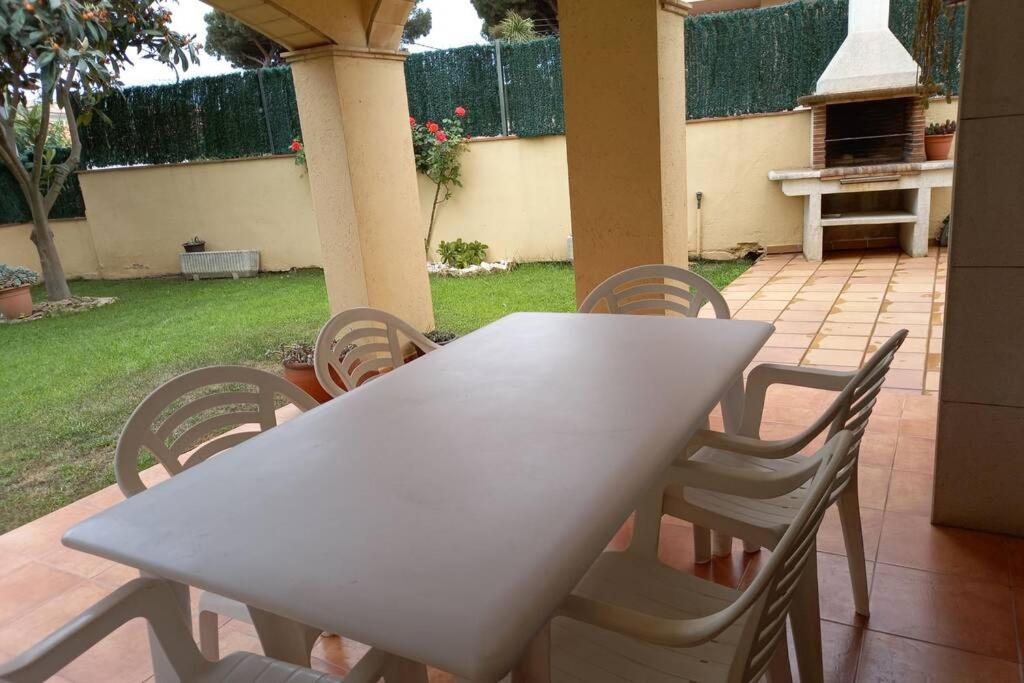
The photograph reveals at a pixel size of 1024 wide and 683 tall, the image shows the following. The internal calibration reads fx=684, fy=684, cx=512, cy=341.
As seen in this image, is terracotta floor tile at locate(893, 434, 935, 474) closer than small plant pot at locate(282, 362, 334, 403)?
Yes

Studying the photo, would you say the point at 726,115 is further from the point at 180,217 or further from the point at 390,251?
the point at 180,217

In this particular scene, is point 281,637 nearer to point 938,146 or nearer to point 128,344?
point 128,344

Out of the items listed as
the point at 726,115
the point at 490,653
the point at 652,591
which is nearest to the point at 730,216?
→ the point at 726,115

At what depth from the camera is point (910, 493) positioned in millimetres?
2377

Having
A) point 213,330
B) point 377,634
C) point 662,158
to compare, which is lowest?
point 213,330

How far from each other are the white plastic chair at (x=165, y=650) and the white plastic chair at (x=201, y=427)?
9 centimetres

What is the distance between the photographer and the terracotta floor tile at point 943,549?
6.41 ft

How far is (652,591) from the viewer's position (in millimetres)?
1350

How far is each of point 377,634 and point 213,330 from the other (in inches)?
229

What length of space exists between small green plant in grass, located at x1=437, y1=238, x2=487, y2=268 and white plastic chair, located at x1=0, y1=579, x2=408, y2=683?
6.83m

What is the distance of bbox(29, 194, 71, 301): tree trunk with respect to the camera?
7.73 m

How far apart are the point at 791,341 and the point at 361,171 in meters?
2.76

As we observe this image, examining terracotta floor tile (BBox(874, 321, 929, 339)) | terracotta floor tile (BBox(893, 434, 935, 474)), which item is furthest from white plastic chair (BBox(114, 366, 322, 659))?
terracotta floor tile (BBox(874, 321, 929, 339))

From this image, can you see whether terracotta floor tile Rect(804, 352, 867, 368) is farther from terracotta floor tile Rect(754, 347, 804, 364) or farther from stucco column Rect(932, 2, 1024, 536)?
stucco column Rect(932, 2, 1024, 536)
